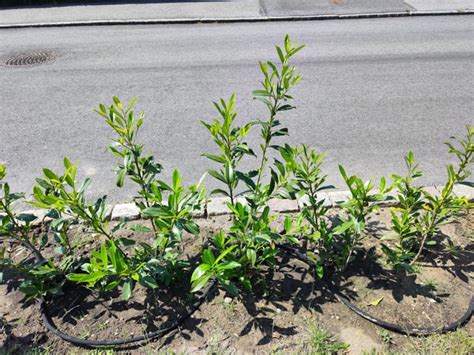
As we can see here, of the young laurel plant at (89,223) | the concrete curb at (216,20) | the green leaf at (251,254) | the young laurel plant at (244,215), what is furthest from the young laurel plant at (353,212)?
the concrete curb at (216,20)

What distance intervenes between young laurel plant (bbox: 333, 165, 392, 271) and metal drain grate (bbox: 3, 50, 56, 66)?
763 centimetres

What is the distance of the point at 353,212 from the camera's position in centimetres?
276

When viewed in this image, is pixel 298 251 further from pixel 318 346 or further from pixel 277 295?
pixel 318 346

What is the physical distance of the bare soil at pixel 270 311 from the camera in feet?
8.79

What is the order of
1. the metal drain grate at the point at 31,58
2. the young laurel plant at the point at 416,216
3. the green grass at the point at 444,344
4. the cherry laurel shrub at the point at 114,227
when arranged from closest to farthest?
the cherry laurel shrub at the point at 114,227 < the green grass at the point at 444,344 < the young laurel plant at the point at 416,216 < the metal drain grate at the point at 31,58

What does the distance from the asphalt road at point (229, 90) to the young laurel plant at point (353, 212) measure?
1253 mm

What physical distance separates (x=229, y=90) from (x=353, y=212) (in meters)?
4.37

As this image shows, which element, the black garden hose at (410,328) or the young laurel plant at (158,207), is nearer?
the young laurel plant at (158,207)

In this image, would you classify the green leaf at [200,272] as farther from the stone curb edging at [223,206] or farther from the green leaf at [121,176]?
the stone curb edging at [223,206]

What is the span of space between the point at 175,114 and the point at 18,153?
2.09m

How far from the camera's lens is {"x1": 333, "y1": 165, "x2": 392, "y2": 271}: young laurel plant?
2637 millimetres

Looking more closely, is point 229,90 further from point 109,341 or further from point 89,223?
point 109,341

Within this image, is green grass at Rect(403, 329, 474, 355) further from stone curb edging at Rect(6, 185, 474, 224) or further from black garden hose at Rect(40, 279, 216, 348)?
black garden hose at Rect(40, 279, 216, 348)

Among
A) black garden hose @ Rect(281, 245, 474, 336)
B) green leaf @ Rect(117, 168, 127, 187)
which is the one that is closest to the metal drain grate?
green leaf @ Rect(117, 168, 127, 187)
